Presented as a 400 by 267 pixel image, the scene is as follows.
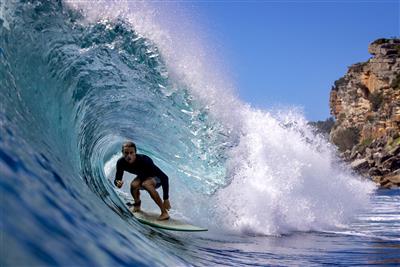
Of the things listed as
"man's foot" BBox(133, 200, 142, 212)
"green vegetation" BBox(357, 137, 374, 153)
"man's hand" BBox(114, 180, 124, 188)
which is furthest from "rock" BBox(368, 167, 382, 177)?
"man's hand" BBox(114, 180, 124, 188)

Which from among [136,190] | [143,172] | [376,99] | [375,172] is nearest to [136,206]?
[136,190]

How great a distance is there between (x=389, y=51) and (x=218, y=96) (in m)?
63.5

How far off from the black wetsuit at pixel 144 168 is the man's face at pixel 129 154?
57 millimetres

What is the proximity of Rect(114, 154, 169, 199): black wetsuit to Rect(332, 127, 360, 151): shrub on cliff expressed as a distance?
68735mm

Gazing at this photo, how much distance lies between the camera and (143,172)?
6.39 meters

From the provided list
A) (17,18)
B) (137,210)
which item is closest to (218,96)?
(137,210)

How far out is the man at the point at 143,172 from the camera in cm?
623

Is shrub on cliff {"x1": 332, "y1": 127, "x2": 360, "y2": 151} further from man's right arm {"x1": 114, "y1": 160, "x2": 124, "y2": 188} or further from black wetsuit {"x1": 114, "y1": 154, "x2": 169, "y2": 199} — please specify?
man's right arm {"x1": 114, "y1": 160, "x2": 124, "y2": 188}

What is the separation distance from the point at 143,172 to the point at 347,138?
69.8 metres

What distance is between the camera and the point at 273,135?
11.1 metres

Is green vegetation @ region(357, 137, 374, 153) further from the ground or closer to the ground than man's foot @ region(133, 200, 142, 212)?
further from the ground

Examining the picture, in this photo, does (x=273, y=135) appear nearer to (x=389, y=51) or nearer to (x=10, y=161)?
(x=10, y=161)

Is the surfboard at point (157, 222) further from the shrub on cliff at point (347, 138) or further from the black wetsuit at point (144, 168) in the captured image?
the shrub on cliff at point (347, 138)

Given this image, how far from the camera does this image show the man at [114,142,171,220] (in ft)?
20.4
